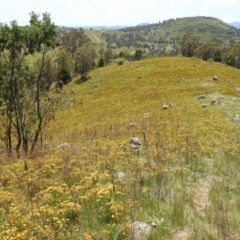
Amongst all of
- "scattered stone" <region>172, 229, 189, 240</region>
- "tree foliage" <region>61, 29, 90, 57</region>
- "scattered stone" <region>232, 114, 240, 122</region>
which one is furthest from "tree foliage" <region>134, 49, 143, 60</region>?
"scattered stone" <region>172, 229, 189, 240</region>

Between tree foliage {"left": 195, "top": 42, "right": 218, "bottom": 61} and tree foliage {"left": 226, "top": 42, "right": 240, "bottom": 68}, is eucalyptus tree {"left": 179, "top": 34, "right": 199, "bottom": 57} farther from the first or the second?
tree foliage {"left": 226, "top": 42, "right": 240, "bottom": 68}

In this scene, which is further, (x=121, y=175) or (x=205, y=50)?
(x=205, y=50)

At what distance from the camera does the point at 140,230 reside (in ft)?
22.3

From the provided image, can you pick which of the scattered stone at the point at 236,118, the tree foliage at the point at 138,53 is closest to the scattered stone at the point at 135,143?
the scattered stone at the point at 236,118

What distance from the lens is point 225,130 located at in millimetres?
17938

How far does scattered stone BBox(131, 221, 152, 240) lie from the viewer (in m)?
6.62

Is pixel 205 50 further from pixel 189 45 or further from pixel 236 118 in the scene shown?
pixel 236 118

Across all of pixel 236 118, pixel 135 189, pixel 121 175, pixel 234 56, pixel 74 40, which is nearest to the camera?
pixel 135 189

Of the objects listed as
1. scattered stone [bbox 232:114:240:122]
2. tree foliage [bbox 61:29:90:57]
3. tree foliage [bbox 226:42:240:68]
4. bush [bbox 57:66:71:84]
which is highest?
tree foliage [bbox 61:29:90:57]

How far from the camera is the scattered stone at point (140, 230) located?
6.62 meters

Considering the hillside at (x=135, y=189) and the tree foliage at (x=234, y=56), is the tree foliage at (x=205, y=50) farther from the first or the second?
the hillside at (x=135, y=189)

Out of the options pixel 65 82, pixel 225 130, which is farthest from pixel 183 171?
pixel 65 82

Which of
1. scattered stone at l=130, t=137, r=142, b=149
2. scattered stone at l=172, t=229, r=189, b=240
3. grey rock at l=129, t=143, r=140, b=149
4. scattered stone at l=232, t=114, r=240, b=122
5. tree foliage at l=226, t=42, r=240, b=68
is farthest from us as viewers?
tree foliage at l=226, t=42, r=240, b=68

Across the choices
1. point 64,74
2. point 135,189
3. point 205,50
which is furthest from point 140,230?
point 205,50
